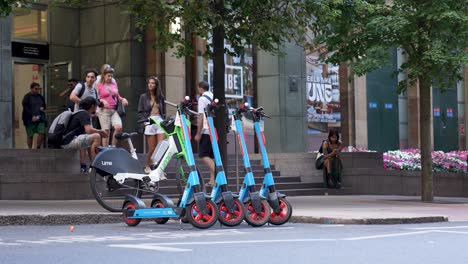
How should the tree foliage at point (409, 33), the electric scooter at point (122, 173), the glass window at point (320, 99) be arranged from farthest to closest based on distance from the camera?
the glass window at point (320, 99)
the tree foliage at point (409, 33)
the electric scooter at point (122, 173)

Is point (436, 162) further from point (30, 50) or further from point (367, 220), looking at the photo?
point (367, 220)

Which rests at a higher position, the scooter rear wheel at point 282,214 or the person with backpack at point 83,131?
the person with backpack at point 83,131

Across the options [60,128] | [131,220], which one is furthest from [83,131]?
[131,220]

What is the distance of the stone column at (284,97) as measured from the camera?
26.6m

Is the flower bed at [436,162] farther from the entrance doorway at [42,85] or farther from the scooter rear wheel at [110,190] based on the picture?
the scooter rear wheel at [110,190]

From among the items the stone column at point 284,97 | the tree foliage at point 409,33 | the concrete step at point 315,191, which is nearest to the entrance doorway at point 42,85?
the stone column at point 284,97

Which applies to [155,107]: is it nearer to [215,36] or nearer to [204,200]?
[215,36]

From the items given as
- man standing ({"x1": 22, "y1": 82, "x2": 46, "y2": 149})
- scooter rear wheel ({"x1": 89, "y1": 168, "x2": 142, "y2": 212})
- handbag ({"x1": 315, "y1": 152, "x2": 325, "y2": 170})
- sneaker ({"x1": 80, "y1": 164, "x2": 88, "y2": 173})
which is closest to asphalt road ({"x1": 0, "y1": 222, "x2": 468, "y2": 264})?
scooter rear wheel ({"x1": 89, "y1": 168, "x2": 142, "y2": 212})

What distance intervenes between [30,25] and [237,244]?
1639 cm

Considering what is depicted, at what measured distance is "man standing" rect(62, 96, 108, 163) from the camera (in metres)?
16.2

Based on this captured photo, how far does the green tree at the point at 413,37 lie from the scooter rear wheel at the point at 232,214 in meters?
6.32

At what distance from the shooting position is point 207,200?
12586mm

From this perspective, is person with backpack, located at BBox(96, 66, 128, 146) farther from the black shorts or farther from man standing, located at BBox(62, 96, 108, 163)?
the black shorts

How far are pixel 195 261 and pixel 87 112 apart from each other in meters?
8.13
